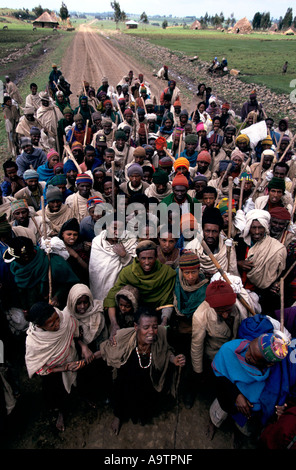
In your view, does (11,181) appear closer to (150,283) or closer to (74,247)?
(74,247)

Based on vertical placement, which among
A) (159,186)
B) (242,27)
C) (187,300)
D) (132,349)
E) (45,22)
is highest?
(242,27)

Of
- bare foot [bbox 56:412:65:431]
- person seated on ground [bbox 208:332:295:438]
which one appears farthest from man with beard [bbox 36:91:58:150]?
person seated on ground [bbox 208:332:295:438]

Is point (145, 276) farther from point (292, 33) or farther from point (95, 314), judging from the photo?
point (292, 33)

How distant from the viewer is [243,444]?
3395mm

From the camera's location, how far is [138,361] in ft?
10.3

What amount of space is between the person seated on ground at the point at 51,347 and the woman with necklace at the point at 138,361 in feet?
1.36

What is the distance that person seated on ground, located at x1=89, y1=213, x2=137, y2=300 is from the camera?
4.03 m

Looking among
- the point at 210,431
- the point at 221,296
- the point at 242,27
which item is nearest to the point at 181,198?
the point at 221,296

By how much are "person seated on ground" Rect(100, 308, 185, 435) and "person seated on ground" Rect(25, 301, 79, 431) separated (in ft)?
1.38

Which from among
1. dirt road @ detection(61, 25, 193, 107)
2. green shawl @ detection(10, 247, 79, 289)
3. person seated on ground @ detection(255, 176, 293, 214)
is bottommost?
green shawl @ detection(10, 247, 79, 289)

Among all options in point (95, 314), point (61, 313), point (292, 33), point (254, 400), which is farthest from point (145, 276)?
point (292, 33)

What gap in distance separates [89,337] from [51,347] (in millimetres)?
588

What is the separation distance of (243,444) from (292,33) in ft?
345

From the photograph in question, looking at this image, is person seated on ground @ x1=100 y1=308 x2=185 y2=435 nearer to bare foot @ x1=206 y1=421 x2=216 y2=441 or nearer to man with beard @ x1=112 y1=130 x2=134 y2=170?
bare foot @ x1=206 y1=421 x2=216 y2=441
